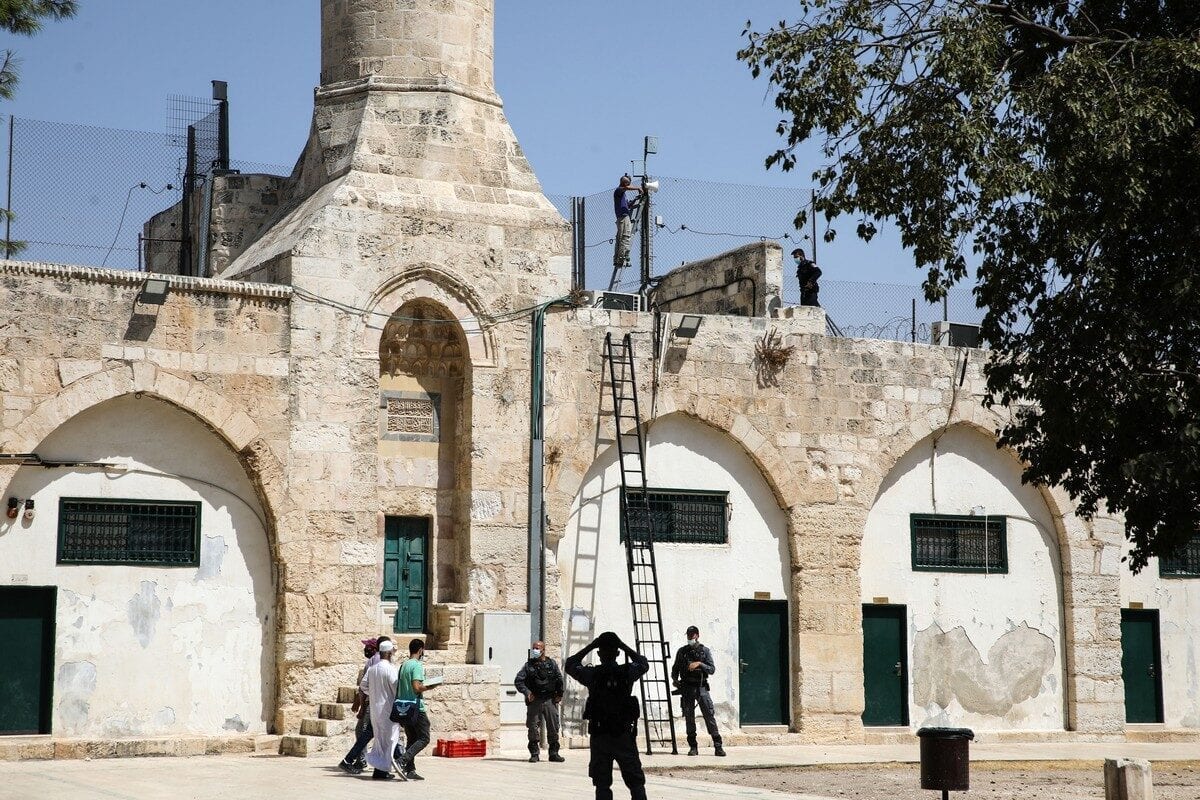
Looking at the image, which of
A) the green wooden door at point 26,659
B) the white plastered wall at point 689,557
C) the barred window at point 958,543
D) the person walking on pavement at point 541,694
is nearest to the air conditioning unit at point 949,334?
the barred window at point 958,543

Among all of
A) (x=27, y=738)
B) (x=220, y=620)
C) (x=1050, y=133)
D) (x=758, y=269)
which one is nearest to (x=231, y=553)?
(x=220, y=620)

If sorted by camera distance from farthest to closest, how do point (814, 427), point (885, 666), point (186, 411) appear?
point (885, 666) < point (814, 427) < point (186, 411)

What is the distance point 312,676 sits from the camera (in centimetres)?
1648

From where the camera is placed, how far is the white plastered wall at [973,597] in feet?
65.9

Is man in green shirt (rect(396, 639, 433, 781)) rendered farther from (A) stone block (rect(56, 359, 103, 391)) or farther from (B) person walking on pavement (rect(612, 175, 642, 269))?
(B) person walking on pavement (rect(612, 175, 642, 269))

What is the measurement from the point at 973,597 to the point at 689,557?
4014mm

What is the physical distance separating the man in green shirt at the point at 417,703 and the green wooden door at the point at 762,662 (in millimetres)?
5780

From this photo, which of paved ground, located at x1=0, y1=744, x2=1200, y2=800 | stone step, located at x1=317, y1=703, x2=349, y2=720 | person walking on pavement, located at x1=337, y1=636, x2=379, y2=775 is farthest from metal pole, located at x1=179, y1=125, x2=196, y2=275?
person walking on pavement, located at x1=337, y1=636, x2=379, y2=775

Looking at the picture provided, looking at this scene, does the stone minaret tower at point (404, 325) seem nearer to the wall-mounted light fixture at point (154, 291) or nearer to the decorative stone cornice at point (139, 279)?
the decorative stone cornice at point (139, 279)

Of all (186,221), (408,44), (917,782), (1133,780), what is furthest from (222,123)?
(1133,780)

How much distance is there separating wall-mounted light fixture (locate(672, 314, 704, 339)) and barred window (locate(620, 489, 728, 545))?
5.95 feet

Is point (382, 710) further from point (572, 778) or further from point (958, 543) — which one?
point (958, 543)

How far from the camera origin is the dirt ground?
13.9m

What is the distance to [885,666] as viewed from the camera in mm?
19969
